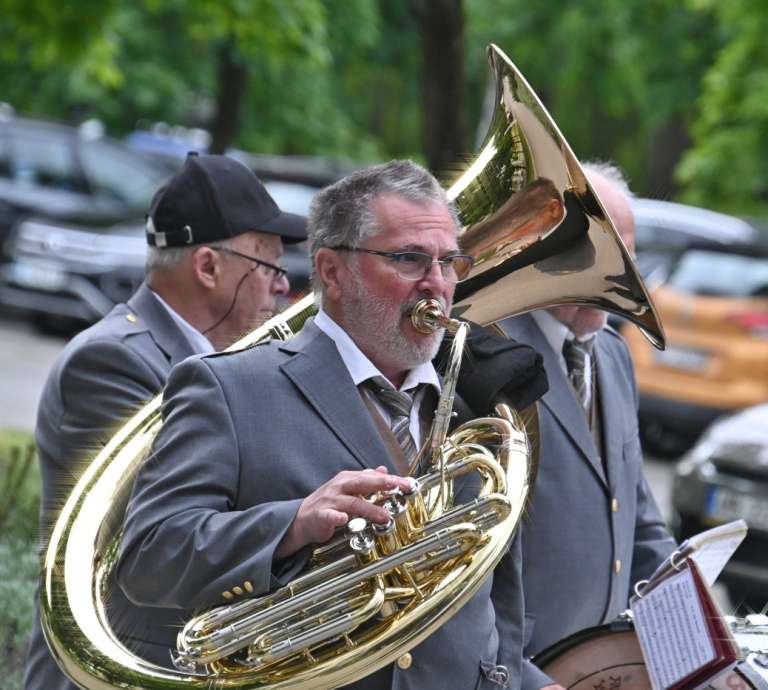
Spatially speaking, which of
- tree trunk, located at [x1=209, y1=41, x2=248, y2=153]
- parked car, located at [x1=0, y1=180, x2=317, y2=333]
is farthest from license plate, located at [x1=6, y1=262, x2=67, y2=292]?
tree trunk, located at [x1=209, y1=41, x2=248, y2=153]

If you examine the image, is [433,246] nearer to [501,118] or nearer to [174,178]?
[501,118]

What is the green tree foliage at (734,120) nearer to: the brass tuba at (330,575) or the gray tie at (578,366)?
the gray tie at (578,366)

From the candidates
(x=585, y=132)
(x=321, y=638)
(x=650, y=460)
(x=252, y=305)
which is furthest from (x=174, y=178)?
(x=585, y=132)

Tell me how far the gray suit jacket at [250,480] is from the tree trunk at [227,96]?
12592 millimetres

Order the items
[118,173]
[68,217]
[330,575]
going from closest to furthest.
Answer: [330,575] < [68,217] < [118,173]

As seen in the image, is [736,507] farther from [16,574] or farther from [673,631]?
[673,631]

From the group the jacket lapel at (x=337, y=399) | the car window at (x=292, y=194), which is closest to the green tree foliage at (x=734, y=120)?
the car window at (x=292, y=194)

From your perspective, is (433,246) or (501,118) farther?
(501,118)

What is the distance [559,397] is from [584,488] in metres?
0.23

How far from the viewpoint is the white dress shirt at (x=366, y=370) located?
2843mm

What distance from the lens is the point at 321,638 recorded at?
2.52 m

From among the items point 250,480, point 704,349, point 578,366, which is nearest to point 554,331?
point 578,366

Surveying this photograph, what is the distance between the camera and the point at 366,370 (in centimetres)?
284

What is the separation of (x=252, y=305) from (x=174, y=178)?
42 cm
